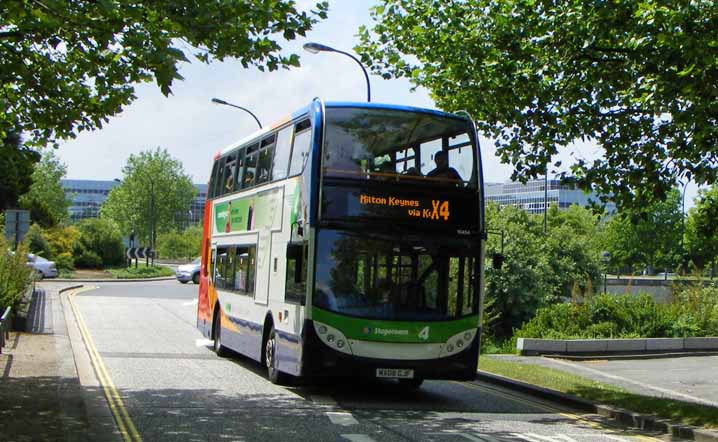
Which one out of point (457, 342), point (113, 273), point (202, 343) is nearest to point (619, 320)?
point (202, 343)

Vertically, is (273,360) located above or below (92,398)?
above

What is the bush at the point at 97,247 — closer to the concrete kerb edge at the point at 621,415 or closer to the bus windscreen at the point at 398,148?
the concrete kerb edge at the point at 621,415

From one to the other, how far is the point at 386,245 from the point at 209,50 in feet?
13.0

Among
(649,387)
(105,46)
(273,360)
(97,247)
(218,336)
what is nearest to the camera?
(105,46)

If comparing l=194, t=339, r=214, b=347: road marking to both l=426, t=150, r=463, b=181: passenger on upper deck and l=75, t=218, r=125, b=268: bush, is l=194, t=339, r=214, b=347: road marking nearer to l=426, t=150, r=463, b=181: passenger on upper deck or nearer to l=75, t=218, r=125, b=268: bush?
l=426, t=150, r=463, b=181: passenger on upper deck

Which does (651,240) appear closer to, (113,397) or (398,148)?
(398,148)

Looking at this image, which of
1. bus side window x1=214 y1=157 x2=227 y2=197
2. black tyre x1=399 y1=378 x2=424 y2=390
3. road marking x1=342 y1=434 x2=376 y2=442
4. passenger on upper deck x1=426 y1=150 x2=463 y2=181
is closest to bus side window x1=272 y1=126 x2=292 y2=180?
passenger on upper deck x1=426 y1=150 x2=463 y2=181

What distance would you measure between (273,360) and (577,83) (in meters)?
6.12

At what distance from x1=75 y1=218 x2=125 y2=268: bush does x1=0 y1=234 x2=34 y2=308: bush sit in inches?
1616

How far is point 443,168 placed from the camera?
13.4m

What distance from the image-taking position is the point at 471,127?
13.8 meters

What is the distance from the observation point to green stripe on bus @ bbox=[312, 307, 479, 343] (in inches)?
499

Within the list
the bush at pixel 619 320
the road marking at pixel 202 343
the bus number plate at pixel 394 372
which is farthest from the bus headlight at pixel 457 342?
the bush at pixel 619 320

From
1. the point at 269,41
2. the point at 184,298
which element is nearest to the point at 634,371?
the point at 269,41
